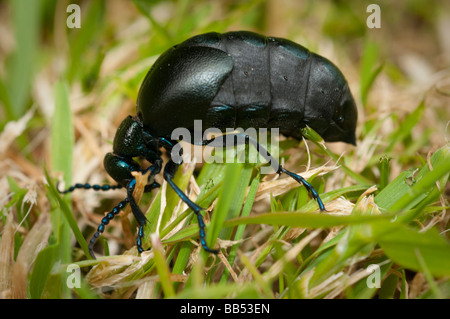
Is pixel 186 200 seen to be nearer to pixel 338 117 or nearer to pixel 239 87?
pixel 239 87

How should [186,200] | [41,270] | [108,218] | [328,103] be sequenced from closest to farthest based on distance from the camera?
1. [41,270]
2. [186,200]
3. [108,218]
4. [328,103]

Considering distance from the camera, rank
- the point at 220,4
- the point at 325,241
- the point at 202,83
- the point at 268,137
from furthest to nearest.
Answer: the point at 220,4 → the point at 268,137 → the point at 202,83 → the point at 325,241

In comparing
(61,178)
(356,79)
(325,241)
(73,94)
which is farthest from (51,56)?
(325,241)

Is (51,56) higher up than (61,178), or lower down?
higher up

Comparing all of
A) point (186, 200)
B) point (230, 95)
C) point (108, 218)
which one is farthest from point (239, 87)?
point (108, 218)

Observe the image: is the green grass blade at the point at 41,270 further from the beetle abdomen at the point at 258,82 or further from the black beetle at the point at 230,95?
the beetle abdomen at the point at 258,82

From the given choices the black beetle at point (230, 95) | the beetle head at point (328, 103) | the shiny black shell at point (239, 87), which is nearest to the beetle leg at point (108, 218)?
the black beetle at point (230, 95)
